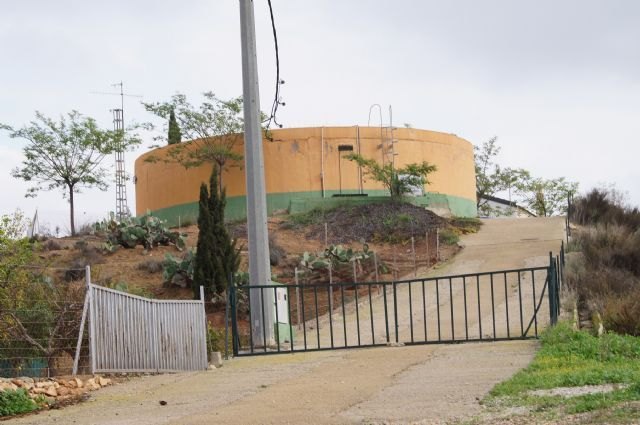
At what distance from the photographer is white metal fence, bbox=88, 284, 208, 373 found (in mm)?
15375

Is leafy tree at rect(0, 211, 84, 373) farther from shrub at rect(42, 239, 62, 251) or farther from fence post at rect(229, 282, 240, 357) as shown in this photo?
shrub at rect(42, 239, 62, 251)

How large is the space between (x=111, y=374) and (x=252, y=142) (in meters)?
6.51

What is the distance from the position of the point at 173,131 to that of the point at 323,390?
112 ft

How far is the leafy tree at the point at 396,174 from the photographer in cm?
4241

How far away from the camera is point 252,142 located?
20688 millimetres

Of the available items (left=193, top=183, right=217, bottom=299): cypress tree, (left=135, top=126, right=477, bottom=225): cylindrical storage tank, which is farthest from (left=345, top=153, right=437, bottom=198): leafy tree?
(left=193, top=183, right=217, bottom=299): cypress tree

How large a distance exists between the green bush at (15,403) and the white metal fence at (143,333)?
2171 mm

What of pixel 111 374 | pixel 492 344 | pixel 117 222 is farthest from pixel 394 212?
pixel 111 374

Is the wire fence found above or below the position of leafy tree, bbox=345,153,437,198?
below

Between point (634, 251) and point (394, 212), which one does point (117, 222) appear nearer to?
point (394, 212)

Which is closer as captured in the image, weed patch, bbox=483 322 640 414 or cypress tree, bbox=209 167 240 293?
weed patch, bbox=483 322 640 414

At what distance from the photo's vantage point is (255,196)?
67.4ft

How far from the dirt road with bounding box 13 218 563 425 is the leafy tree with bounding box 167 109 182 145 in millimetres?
28398

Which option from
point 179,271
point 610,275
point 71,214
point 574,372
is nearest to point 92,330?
point 574,372
